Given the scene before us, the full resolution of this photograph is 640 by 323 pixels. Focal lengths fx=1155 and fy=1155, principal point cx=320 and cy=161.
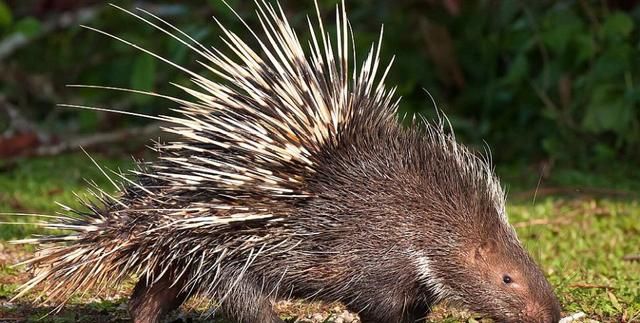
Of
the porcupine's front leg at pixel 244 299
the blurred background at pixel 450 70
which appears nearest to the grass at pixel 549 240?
the blurred background at pixel 450 70

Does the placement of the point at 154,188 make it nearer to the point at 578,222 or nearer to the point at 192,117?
the point at 192,117

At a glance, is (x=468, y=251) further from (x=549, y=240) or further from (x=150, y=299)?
(x=549, y=240)

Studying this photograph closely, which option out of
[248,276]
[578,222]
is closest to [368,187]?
[248,276]

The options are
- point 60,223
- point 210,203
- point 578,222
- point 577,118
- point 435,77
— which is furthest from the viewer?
point 435,77

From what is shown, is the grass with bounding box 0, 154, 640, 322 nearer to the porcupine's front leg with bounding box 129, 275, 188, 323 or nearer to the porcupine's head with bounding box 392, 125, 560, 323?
the porcupine's front leg with bounding box 129, 275, 188, 323

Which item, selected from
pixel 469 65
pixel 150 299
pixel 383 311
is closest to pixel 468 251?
Answer: pixel 383 311

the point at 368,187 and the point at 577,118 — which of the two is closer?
the point at 368,187
